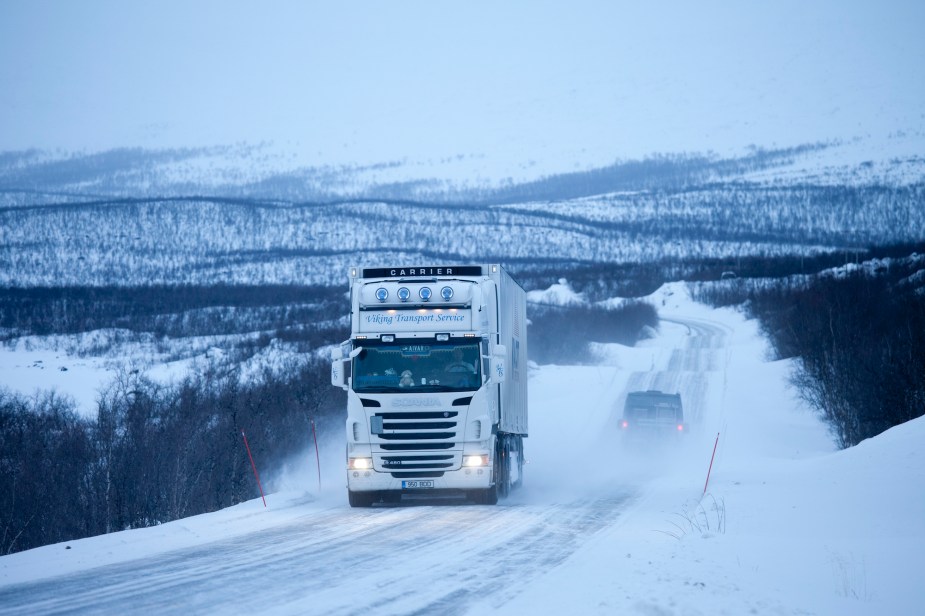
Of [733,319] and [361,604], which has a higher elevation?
[361,604]

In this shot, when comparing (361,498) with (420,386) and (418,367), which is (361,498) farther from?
(418,367)

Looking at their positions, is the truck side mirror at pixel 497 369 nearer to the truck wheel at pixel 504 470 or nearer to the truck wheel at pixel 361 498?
the truck wheel at pixel 504 470

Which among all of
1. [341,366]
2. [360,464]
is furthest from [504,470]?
[341,366]

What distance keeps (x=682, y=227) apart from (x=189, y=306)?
108m

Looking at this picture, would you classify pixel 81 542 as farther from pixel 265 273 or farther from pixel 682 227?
pixel 682 227

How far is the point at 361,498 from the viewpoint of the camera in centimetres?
1728

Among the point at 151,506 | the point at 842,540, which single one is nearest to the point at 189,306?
the point at 151,506

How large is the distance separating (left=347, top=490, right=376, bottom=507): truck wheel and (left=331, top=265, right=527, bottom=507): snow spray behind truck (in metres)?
0.03

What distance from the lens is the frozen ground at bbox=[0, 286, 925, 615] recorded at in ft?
28.8

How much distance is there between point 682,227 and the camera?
178 meters

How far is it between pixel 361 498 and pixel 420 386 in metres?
2.58

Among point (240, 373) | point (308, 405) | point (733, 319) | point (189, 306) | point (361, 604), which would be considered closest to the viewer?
point (361, 604)

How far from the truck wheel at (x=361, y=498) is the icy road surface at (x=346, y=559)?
19 centimetres

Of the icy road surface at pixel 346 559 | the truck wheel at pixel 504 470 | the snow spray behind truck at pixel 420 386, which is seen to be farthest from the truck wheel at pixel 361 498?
the truck wheel at pixel 504 470
